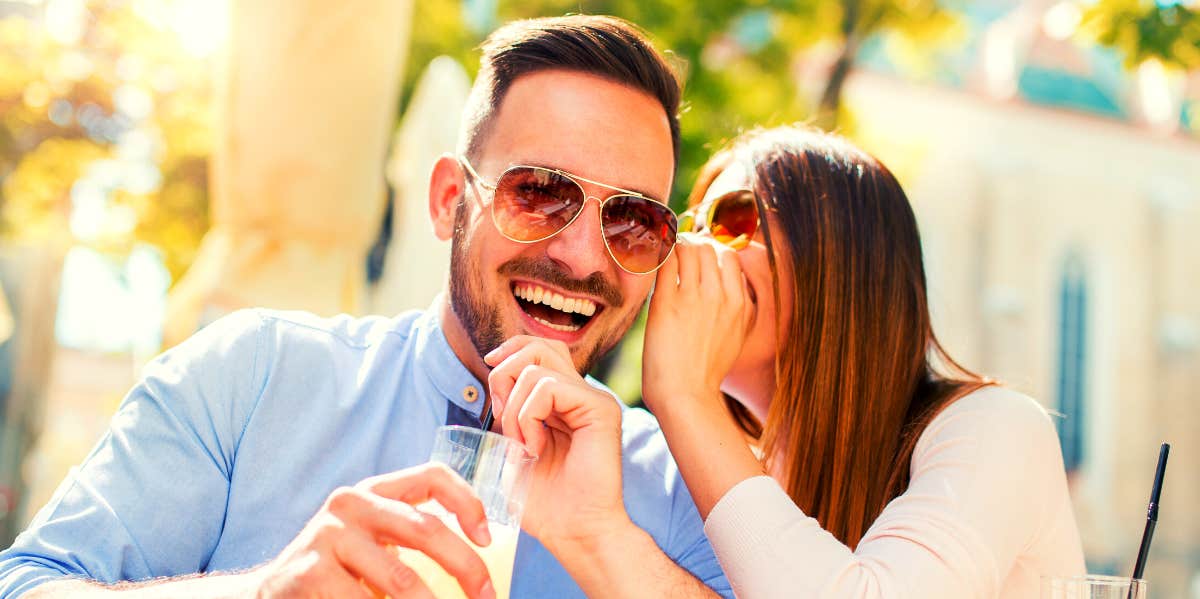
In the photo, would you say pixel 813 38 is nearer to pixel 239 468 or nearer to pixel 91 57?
pixel 91 57

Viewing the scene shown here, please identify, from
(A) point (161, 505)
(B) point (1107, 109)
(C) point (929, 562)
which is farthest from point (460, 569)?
(B) point (1107, 109)

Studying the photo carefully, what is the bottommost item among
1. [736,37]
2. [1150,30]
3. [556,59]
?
[556,59]

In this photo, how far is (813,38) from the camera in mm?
14492

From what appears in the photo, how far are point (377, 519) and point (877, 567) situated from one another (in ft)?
3.90

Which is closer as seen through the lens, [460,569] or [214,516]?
[460,569]

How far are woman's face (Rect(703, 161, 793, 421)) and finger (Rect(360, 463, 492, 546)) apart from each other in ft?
5.49

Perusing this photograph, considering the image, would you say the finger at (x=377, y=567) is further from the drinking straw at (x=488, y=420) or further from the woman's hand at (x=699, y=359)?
the drinking straw at (x=488, y=420)

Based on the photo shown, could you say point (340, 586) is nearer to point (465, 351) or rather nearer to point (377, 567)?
point (377, 567)

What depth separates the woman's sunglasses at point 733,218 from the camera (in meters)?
3.07

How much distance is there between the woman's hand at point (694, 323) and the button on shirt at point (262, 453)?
0.23 meters

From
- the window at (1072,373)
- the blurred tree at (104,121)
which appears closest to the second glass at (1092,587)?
the blurred tree at (104,121)

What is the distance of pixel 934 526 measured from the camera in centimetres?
228

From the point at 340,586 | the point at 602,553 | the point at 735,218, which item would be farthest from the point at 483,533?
the point at 735,218

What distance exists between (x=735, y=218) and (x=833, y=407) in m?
0.61
